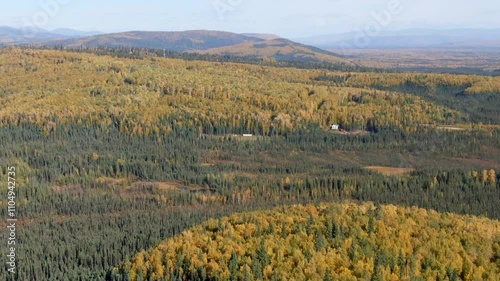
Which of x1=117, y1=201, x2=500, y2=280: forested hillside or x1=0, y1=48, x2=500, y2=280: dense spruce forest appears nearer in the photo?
x1=117, y1=201, x2=500, y2=280: forested hillside

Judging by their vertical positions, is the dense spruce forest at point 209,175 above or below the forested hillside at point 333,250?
below

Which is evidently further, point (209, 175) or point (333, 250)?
point (209, 175)

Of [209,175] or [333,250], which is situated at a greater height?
[333,250]

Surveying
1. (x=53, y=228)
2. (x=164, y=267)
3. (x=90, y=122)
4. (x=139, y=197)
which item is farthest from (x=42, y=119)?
(x=164, y=267)

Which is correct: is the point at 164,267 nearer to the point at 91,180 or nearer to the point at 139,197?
the point at 139,197

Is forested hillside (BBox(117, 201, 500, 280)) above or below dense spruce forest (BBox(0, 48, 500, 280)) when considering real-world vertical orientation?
above
